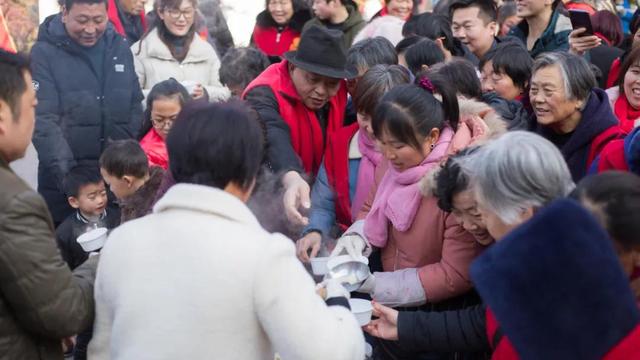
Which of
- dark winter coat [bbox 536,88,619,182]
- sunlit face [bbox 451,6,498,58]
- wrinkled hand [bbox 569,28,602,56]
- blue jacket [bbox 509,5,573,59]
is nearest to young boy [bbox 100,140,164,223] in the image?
dark winter coat [bbox 536,88,619,182]

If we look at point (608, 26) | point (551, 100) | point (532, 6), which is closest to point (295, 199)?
point (551, 100)

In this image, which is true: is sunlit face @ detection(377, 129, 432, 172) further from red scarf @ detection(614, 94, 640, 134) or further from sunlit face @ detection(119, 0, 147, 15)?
sunlit face @ detection(119, 0, 147, 15)

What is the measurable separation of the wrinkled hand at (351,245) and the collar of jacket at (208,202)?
1045 millimetres

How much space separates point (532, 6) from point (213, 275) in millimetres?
4428

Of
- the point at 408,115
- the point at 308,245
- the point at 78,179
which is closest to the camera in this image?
the point at 408,115

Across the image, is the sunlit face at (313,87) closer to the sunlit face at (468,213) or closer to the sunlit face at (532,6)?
the sunlit face at (468,213)

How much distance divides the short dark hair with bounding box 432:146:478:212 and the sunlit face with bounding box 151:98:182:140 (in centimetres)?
247

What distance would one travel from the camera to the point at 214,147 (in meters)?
2.08

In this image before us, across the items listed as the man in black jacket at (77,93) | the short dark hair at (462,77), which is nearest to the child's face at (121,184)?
the man in black jacket at (77,93)

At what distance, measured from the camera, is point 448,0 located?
26.1 feet

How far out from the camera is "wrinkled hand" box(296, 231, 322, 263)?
3.58 m

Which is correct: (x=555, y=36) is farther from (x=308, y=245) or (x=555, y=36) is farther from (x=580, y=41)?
(x=308, y=245)

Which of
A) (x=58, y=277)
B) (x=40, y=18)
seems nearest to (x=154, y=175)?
(x=58, y=277)

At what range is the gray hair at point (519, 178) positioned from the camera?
224 cm
